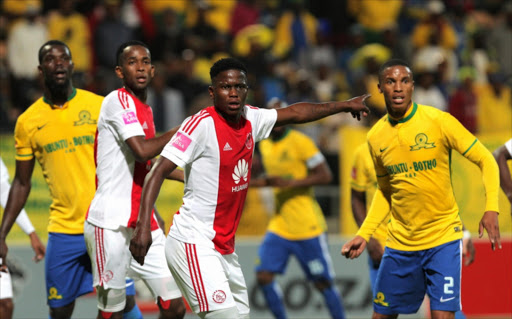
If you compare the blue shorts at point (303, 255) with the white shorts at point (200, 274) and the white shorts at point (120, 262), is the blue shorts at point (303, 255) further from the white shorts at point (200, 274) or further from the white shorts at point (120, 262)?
the white shorts at point (200, 274)

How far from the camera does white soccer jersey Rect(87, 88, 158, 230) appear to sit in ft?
22.8

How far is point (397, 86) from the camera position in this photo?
7.04 metres

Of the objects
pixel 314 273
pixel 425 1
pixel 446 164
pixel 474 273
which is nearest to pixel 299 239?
pixel 314 273

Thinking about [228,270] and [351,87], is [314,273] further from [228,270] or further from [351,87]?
[351,87]

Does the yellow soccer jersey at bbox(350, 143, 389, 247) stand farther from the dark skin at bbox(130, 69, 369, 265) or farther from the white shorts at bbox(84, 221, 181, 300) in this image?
the white shorts at bbox(84, 221, 181, 300)

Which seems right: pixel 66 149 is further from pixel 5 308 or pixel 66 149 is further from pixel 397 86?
pixel 397 86

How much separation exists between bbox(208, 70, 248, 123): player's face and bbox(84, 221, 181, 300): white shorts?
1.52 metres

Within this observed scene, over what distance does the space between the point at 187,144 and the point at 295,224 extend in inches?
187

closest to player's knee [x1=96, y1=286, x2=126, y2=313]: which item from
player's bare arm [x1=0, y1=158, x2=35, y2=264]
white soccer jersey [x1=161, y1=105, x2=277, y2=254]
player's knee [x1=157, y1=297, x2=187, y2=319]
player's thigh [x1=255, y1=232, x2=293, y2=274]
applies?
player's knee [x1=157, y1=297, x2=187, y2=319]

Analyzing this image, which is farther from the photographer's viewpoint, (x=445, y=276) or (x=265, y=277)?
(x=265, y=277)

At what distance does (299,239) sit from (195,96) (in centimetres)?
477

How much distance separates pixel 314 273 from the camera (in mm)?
10594

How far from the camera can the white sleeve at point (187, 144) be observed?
599 centimetres

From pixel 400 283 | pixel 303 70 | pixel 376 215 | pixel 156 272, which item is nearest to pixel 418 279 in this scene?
pixel 400 283
